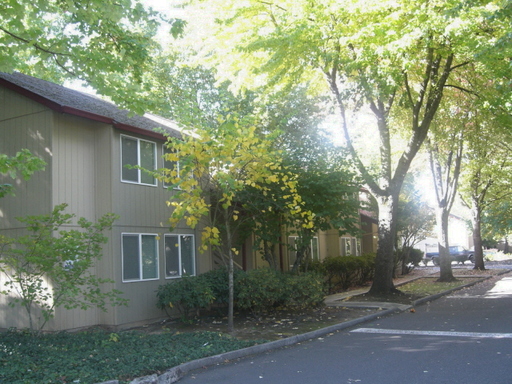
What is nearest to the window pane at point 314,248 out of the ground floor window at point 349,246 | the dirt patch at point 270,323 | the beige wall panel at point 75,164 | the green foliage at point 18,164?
the ground floor window at point 349,246

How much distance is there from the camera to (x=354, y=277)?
924 inches

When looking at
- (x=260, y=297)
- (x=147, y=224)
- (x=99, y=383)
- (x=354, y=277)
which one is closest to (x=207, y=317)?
(x=260, y=297)

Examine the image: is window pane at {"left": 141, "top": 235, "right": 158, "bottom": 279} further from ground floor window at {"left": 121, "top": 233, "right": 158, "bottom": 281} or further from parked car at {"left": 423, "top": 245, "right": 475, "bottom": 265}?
parked car at {"left": 423, "top": 245, "right": 475, "bottom": 265}

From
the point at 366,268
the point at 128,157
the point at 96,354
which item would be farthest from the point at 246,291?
the point at 366,268

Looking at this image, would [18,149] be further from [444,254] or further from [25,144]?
[444,254]

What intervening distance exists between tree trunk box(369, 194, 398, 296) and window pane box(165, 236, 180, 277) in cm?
700

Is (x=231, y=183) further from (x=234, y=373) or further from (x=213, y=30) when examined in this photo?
(x=213, y=30)

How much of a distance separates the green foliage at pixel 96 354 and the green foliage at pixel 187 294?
7.22ft

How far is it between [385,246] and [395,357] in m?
9.32

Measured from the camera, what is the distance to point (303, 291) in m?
14.7

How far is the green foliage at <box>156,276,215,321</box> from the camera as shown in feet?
42.7

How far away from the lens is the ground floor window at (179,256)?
1514cm

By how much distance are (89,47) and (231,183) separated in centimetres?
476

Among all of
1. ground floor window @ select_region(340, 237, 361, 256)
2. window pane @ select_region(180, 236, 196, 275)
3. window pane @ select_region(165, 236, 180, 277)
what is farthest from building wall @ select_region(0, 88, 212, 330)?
ground floor window @ select_region(340, 237, 361, 256)
